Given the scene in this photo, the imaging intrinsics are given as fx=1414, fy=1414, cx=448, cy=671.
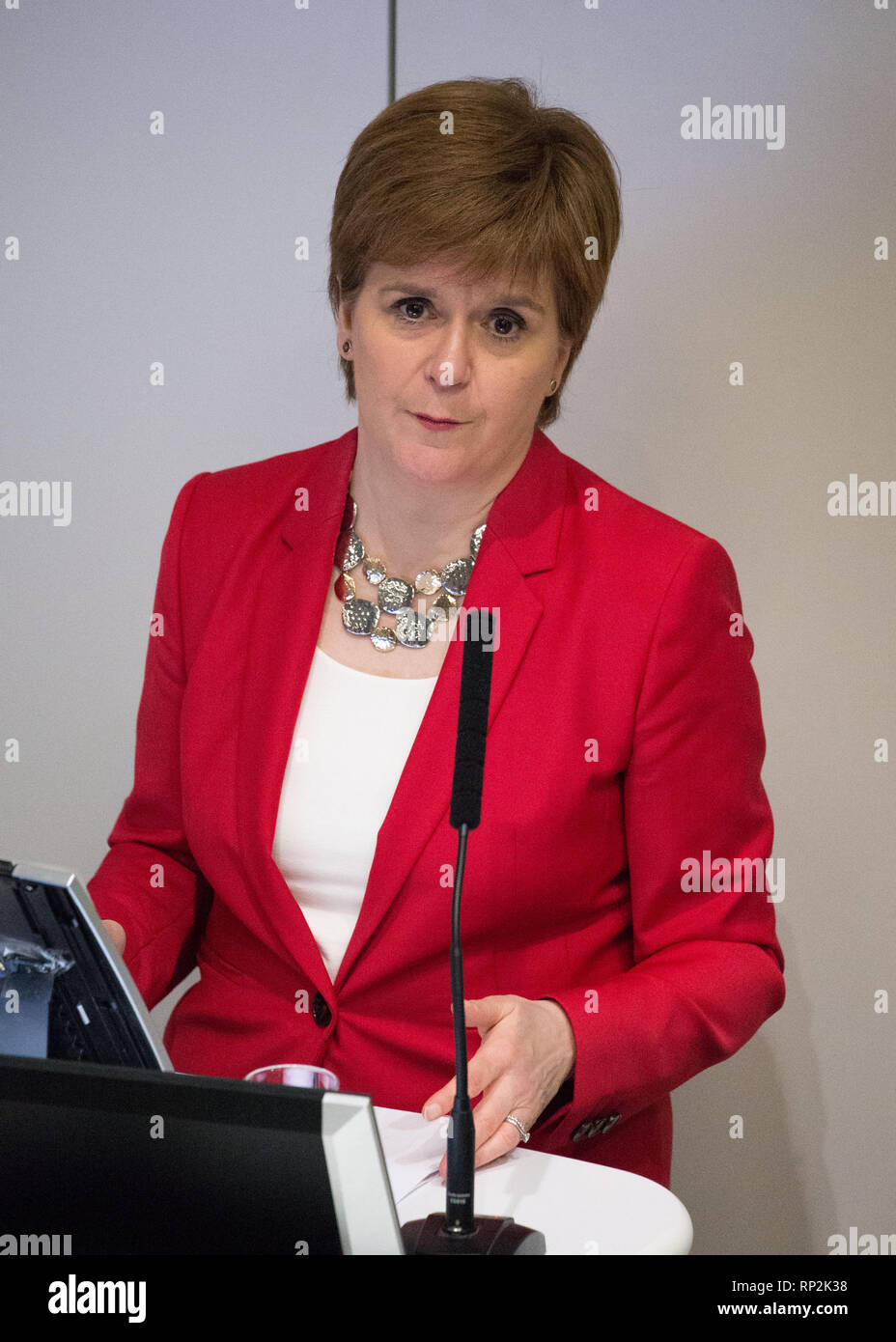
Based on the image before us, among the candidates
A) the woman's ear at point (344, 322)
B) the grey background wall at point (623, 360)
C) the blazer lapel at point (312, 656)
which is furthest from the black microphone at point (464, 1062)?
the grey background wall at point (623, 360)

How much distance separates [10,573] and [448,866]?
1251 mm

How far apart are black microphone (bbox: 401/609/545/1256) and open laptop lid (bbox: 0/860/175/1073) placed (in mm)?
204

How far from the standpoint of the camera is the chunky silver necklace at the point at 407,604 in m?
1.67

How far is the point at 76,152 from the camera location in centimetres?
235

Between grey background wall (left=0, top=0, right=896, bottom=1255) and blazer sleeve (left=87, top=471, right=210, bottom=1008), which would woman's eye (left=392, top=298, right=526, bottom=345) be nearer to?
blazer sleeve (left=87, top=471, right=210, bottom=1008)

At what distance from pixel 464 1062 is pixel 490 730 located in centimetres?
59

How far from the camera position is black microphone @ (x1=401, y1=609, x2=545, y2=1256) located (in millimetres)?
970

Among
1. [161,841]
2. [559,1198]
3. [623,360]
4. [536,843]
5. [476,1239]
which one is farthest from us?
[623,360]

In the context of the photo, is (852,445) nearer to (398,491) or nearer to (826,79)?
(826,79)

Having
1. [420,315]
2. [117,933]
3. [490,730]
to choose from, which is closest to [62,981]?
[117,933]

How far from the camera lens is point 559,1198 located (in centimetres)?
114

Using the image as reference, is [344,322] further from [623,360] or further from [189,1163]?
[189,1163]
